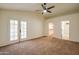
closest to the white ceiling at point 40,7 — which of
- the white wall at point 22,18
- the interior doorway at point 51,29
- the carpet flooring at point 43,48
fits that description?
the white wall at point 22,18

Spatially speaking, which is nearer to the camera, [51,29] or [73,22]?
[73,22]

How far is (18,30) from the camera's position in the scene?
6.85 feet

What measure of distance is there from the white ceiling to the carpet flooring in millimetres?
546

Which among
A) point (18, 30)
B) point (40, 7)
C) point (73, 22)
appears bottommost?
point (18, 30)

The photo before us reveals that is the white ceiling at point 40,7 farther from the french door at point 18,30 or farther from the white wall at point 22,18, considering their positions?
the french door at point 18,30

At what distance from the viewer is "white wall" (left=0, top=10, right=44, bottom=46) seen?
1.96m

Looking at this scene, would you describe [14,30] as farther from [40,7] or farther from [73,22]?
→ [73,22]

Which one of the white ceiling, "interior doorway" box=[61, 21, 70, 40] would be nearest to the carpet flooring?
"interior doorway" box=[61, 21, 70, 40]

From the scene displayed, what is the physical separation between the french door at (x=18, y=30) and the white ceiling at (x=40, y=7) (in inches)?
10.5

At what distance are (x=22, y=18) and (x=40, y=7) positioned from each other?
40cm

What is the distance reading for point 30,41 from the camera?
209cm

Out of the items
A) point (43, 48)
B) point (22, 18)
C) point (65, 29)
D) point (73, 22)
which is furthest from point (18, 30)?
point (73, 22)
